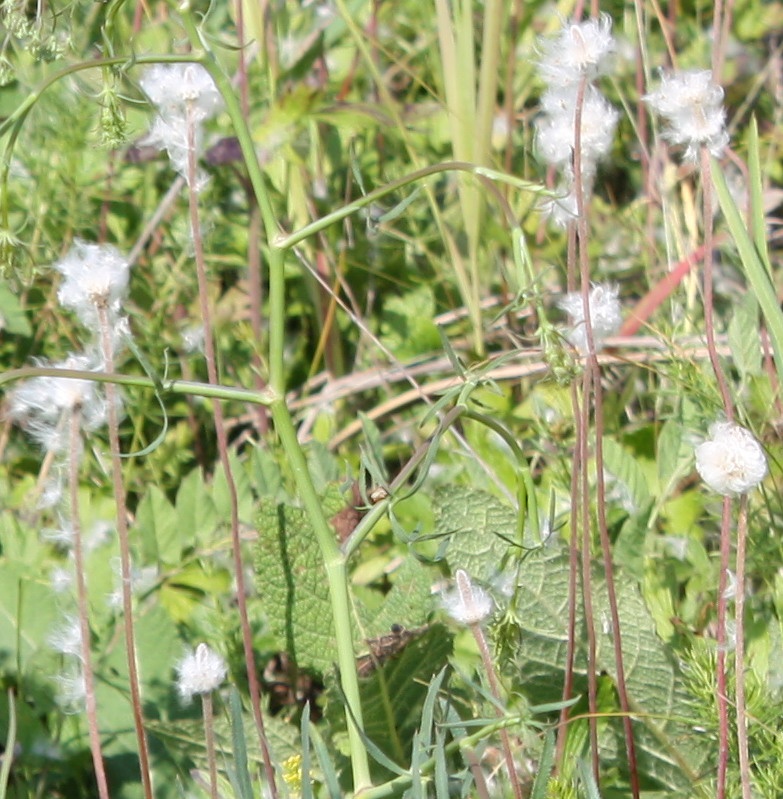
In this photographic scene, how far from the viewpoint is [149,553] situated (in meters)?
1.45

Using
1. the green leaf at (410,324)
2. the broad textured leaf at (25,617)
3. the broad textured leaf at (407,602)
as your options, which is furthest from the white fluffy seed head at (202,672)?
the green leaf at (410,324)

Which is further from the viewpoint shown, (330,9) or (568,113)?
(330,9)

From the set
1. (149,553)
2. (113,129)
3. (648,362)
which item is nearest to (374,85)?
(648,362)

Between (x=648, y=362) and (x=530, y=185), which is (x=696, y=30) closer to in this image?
(x=648, y=362)

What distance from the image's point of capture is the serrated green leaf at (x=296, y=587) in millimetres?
1163

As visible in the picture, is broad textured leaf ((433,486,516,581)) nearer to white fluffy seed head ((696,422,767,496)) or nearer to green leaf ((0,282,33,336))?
white fluffy seed head ((696,422,767,496))

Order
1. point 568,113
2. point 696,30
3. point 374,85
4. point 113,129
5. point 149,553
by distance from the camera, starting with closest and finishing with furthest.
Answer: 1. point 113,129
2. point 568,113
3. point 149,553
4. point 374,85
5. point 696,30

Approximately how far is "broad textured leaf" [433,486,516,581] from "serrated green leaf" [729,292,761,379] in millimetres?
354

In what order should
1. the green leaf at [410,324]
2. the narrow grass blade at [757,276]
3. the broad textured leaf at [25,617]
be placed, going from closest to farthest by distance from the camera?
the narrow grass blade at [757,276], the broad textured leaf at [25,617], the green leaf at [410,324]

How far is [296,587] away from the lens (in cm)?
117

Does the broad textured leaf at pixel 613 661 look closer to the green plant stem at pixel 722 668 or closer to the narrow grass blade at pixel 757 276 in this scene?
the green plant stem at pixel 722 668

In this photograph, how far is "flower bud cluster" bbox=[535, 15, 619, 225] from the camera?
0.93m

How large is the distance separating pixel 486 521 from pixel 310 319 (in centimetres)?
85

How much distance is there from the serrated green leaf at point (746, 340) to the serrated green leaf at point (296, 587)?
0.53 m
